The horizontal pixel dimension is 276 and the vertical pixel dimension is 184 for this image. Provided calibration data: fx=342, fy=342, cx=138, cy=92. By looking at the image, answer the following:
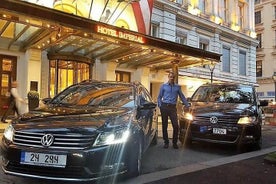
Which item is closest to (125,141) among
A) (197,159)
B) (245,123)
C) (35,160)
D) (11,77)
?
(35,160)

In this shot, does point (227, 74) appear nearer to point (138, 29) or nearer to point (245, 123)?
point (138, 29)

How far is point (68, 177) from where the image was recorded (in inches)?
177

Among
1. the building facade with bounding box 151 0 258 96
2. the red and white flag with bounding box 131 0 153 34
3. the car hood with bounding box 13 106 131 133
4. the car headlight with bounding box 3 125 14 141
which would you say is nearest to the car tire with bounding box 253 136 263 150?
the car hood with bounding box 13 106 131 133

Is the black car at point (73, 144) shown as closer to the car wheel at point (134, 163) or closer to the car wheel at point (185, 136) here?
the car wheel at point (134, 163)

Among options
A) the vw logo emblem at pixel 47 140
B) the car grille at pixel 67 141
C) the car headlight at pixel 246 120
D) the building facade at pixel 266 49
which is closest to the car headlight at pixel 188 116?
the car headlight at pixel 246 120

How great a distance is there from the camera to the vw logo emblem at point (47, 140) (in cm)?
458

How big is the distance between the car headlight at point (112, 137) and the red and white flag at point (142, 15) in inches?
624

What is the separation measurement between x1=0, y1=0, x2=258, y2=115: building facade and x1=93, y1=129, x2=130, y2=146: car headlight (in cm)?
686

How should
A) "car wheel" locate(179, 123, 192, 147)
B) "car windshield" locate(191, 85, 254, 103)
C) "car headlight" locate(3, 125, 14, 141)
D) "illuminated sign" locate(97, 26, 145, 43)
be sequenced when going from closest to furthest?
"car headlight" locate(3, 125, 14, 141) < "car wheel" locate(179, 123, 192, 147) < "car windshield" locate(191, 85, 254, 103) < "illuminated sign" locate(97, 26, 145, 43)

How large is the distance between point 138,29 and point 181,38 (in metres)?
5.69

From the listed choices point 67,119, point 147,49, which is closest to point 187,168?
point 67,119

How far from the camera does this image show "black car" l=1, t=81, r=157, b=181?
14.8 feet

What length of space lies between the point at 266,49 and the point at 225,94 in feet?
147

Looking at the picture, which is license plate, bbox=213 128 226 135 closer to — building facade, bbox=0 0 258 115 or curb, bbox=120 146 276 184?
curb, bbox=120 146 276 184
